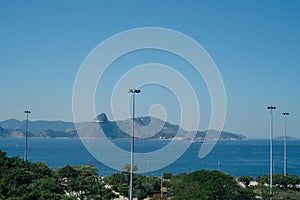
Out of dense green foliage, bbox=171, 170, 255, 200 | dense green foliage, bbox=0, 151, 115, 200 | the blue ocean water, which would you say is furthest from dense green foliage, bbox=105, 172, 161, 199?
the blue ocean water

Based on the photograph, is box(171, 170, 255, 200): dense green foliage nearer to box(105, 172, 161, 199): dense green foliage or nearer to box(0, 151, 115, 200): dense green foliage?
box(0, 151, 115, 200): dense green foliage

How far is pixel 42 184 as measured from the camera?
18.6 metres

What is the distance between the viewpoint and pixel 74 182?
22.7m

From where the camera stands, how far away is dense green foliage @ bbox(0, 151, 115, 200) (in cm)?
1727

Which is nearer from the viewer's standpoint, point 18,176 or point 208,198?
point 208,198

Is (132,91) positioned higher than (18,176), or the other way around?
(132,91)

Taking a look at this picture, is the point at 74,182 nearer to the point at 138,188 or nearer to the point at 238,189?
the point at 138,188

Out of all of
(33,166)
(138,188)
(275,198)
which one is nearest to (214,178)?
(275,198)

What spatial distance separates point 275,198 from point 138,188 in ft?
27.0

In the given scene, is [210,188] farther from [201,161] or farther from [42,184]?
[201,161]

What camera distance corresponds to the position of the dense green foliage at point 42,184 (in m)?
17.3

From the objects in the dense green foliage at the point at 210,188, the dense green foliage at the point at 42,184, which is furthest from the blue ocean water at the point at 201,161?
the dense green foliage at the point at 210,188

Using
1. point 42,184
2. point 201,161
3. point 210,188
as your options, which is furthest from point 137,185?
point 201,161

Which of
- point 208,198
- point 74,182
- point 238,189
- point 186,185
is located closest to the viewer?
point 208,198
